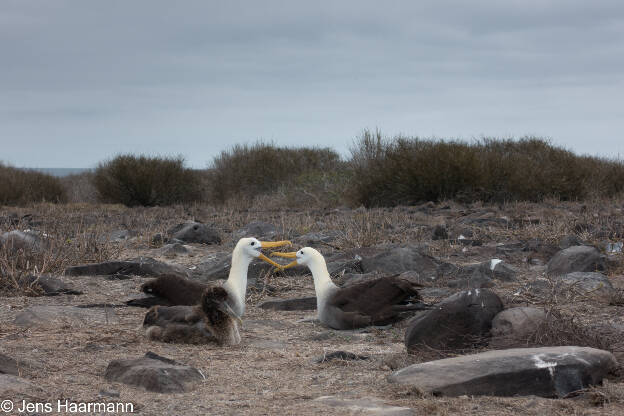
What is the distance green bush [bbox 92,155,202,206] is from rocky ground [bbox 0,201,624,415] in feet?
38.3

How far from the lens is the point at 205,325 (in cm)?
584

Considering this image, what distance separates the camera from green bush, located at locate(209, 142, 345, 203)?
26172 millimetres

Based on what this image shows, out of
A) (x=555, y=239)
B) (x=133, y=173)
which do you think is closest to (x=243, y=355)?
(x=555, y=239)

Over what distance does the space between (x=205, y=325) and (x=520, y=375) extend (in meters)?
2.52

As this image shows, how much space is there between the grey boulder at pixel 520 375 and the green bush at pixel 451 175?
14401 millimetres

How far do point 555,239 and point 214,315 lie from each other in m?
6.20

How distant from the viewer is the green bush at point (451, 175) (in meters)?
18.7

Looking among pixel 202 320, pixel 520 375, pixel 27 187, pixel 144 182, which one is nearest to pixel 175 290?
pixel 202 320

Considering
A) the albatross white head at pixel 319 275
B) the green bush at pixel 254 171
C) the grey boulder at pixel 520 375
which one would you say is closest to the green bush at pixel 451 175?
the green bush at pixel 254 171

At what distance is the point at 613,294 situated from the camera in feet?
23.0

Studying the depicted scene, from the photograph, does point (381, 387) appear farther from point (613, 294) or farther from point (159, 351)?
point (613, 294)

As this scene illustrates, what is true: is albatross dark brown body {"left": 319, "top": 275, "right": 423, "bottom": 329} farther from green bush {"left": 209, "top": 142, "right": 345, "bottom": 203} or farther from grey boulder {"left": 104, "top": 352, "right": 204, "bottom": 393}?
green bush {"left": 209, "top": 142, "right": 345, "bottom": 203}

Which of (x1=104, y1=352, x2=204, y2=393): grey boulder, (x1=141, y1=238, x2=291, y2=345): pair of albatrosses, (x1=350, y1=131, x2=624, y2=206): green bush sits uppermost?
(x1=350, y1=131, x2=624, y2=206): green bush

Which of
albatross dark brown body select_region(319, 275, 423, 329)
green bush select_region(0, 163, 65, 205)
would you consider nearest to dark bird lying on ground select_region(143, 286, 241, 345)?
albatross dark brown body select_region(319, 275, 423, 329)
